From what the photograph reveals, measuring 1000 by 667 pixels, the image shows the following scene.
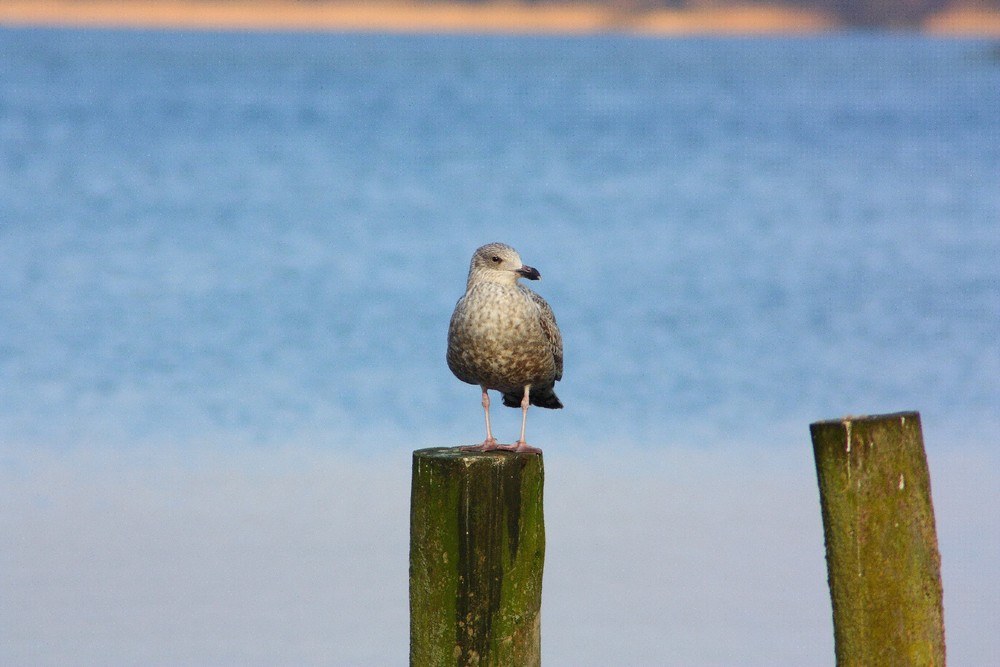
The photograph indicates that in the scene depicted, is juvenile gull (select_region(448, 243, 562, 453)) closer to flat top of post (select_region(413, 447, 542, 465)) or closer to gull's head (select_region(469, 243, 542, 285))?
gull's head (select_region(469, 243, 542, 285))

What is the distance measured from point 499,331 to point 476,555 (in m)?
1.11

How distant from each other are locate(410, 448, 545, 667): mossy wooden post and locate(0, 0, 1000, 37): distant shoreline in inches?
4208

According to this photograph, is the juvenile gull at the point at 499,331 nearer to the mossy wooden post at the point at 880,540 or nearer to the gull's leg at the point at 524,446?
the gull's leg at the point at 524,446

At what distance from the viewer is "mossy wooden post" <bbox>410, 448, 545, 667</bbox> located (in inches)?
211

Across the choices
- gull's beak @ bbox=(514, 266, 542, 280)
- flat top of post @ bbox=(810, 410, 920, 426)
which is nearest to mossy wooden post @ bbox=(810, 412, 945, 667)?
flat top of post @ bbox=(810, 410, 920, 426)

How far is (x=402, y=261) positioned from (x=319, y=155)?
1521 centimetres

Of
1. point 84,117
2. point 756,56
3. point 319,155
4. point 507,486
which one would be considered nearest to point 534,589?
point 507,486

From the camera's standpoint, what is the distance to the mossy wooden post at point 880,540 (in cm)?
560

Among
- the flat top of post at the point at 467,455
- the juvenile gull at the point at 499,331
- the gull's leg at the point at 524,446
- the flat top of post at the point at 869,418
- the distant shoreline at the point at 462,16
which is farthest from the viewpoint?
the distant shoreline at the point at 462,16

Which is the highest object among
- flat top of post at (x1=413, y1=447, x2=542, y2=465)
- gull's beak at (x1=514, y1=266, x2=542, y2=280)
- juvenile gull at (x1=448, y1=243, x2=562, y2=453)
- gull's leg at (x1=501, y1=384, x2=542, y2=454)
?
gull's beak at (x1=514, y1=266, x2=542, y2=280)

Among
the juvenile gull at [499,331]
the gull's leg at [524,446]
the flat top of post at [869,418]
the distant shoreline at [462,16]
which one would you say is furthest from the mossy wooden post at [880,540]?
the distant shoreline at [462,16]

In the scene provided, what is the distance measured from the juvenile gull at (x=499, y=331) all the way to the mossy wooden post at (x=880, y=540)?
1136 millimetres

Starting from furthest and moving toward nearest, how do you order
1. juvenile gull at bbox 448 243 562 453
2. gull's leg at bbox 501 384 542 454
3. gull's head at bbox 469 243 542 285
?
gull's head at bbox 469 243 542 285
juvenile gull at bbox 448 243 562 453
gull's leg at bbox 501 384 542 454

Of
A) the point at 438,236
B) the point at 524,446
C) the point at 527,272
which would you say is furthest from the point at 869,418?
the point at 438,236
